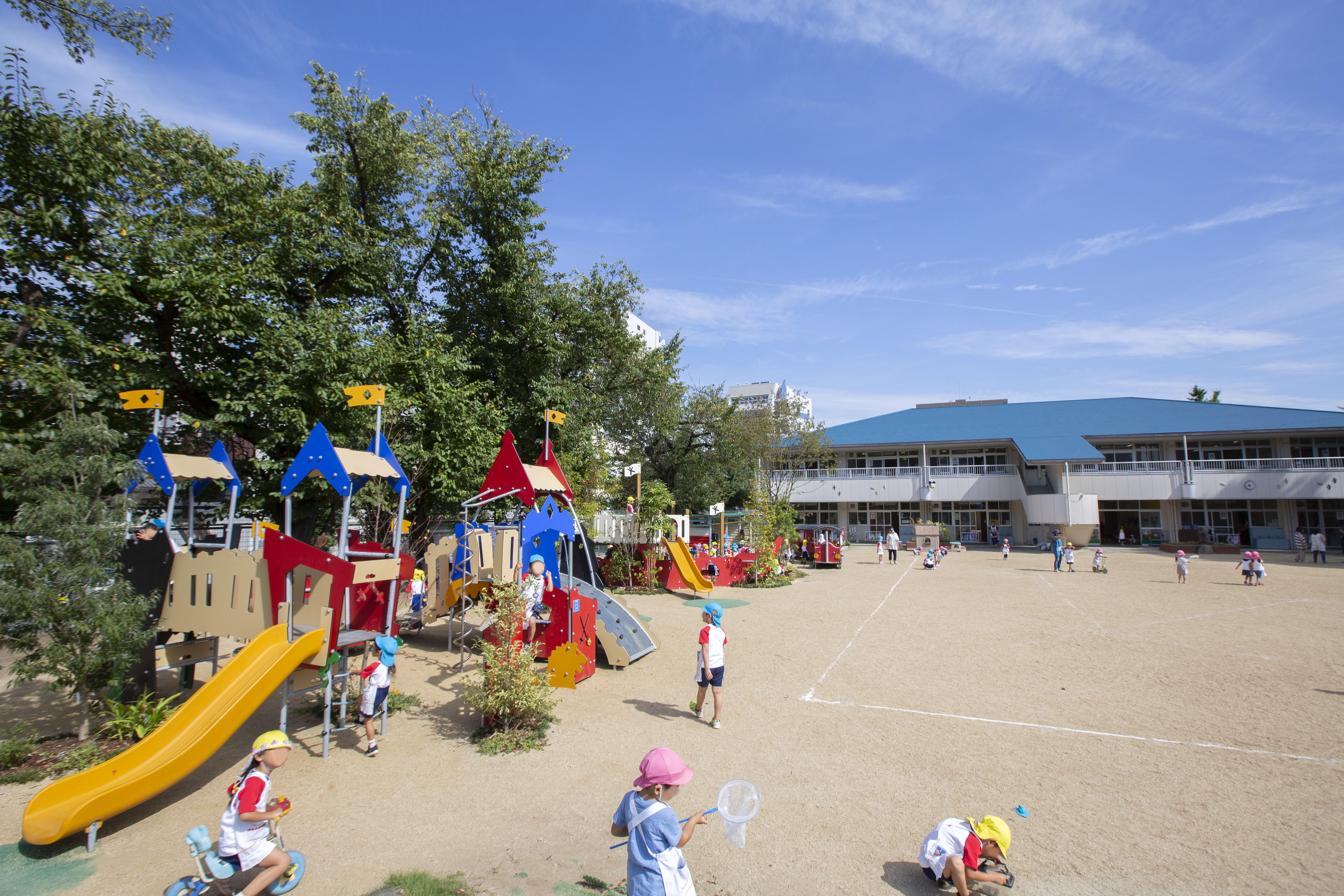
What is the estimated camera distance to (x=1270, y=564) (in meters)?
26.5

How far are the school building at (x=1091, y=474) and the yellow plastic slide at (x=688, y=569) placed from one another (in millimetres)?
14877

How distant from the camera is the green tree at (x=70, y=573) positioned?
6129 millimetres

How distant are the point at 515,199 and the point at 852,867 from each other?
18.4 meters

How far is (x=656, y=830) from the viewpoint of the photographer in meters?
3.13

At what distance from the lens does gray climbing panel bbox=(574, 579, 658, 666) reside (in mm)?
10320

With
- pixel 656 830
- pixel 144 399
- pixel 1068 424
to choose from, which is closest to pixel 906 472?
pixel 1068 424

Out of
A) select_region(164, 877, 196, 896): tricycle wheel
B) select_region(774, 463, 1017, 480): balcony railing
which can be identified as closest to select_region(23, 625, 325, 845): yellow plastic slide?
select_region(164, 877, 196, 896): tricycle wheel

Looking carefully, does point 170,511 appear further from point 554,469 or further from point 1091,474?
point 1091,474

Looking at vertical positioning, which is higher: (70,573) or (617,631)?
(70,573)

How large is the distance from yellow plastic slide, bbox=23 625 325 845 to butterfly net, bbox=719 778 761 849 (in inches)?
189

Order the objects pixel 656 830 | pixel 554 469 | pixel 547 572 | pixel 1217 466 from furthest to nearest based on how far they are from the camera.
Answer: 1. pixel 1217 466
2. pixel 554 469
3. pixel 547 572
4. pixel 656 830

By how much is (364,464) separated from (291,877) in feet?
15.7

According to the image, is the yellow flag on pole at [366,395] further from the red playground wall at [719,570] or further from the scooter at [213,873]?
the red playground wall at [719,570]

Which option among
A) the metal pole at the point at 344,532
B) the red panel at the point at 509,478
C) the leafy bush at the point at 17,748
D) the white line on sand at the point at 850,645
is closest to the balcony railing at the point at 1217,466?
the white line on sand at the point at 850,645
